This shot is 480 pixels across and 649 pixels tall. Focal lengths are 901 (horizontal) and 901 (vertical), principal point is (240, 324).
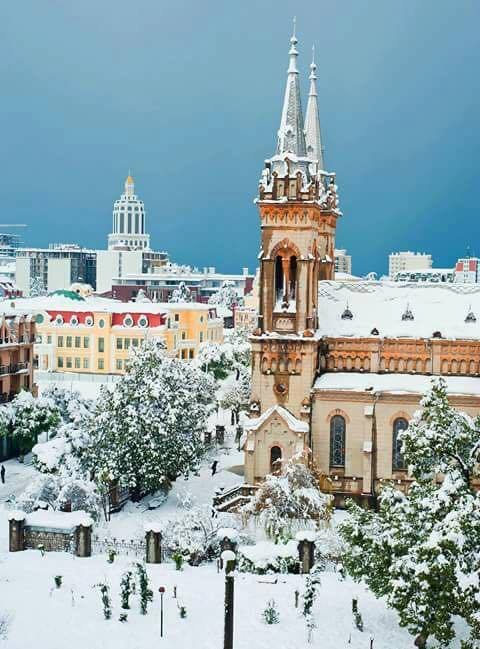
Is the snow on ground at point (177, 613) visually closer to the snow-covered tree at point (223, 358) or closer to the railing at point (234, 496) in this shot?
the railing at point (234, 496)

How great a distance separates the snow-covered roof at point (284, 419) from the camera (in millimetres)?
48938

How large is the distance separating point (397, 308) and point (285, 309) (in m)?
6.56

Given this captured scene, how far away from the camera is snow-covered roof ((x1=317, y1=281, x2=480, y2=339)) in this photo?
50.3 meters

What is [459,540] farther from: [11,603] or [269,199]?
[269,199]

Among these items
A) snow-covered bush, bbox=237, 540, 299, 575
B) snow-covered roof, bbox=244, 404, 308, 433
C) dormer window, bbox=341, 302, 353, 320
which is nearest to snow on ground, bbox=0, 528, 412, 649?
snow-covered bush, bbox=237, 540, 299, 575

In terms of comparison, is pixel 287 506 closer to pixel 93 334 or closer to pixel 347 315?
pixel 347 315

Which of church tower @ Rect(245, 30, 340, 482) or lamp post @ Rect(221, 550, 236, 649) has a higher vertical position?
church tower @ Rect(245, 30, 340, 482)

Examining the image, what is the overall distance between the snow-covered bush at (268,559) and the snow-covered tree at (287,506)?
14.4 ft

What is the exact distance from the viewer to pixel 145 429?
4738 centimetres

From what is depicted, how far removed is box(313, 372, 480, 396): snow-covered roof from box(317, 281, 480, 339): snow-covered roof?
7.62 ft

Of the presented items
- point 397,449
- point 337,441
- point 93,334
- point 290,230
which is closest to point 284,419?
point 337,441

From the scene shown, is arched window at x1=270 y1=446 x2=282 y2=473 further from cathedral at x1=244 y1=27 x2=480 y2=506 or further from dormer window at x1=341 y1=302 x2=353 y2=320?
dormer window at x1=341 y1=302 x2=353 y2=320

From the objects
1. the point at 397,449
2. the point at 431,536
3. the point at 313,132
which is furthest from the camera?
the point at 313,132

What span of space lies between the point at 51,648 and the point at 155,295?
157m
